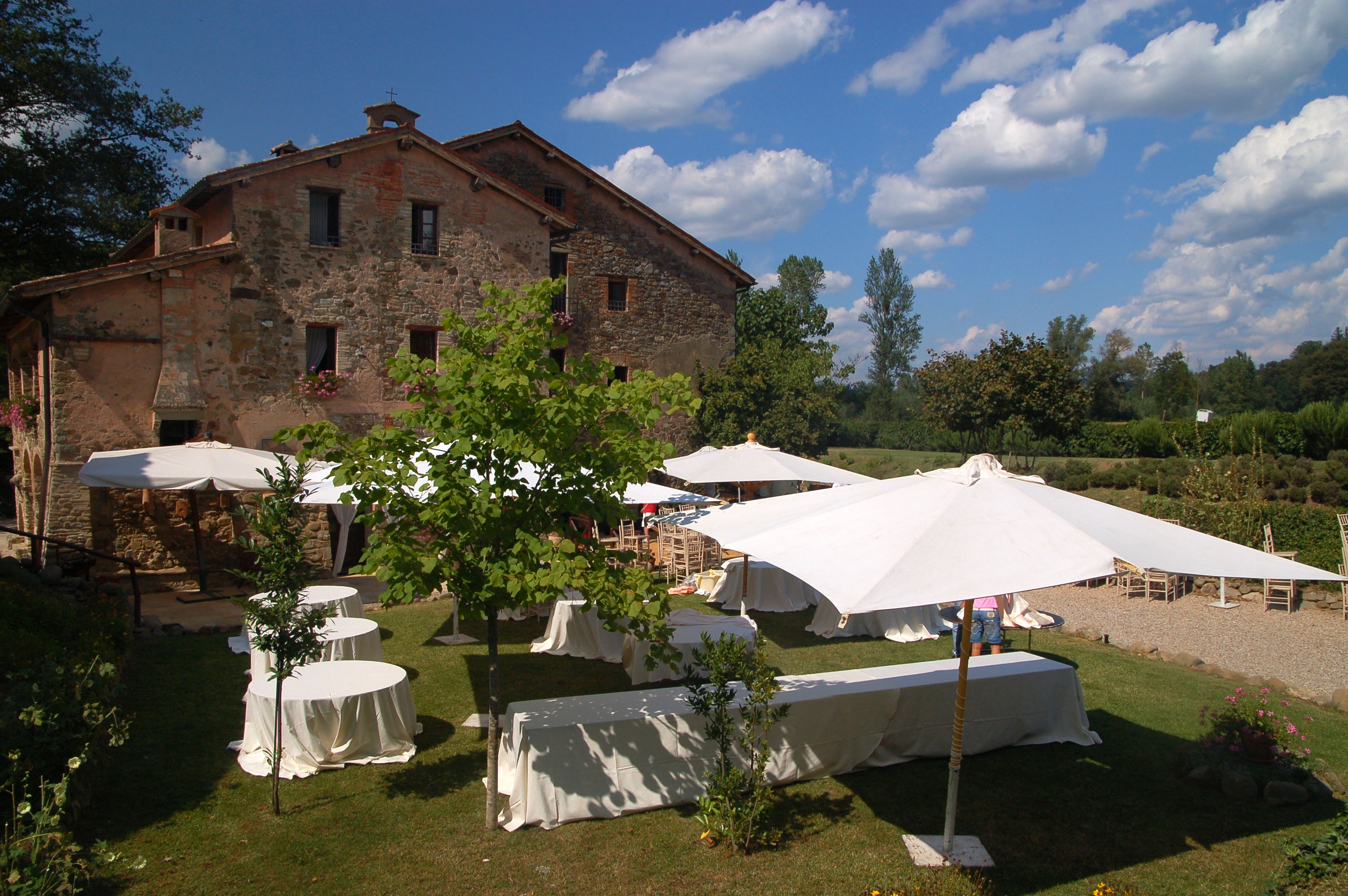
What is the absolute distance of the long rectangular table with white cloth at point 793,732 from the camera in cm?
564

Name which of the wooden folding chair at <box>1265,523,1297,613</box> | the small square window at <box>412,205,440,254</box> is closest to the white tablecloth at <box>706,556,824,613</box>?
the wooden folding chair at <box>1265,523,1297,613</box>

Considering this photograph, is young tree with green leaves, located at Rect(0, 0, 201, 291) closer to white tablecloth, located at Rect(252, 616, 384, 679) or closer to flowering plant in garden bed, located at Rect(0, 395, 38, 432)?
flowering plant in garden bed, located at Rect(0, 395, 38, 432)

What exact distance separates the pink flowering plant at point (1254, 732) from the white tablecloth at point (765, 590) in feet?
20.2

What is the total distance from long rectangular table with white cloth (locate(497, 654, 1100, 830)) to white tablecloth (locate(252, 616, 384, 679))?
2928mm

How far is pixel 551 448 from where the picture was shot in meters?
5.19

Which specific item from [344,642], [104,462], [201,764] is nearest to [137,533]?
[104,462]

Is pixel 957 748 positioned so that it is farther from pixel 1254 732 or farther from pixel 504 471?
pixel 504 471

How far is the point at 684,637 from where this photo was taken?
8.34 meters

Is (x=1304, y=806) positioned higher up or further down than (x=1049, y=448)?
further down

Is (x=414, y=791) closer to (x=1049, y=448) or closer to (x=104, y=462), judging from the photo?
(x=104, y=462)

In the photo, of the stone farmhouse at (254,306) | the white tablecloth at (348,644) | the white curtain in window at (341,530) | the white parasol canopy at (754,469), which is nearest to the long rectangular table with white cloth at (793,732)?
the white tablecloth at (348,644)

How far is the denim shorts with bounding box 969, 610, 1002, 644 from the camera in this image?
30.6 ft

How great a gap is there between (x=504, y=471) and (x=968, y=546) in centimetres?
288

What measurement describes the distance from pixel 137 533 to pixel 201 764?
357 inches
